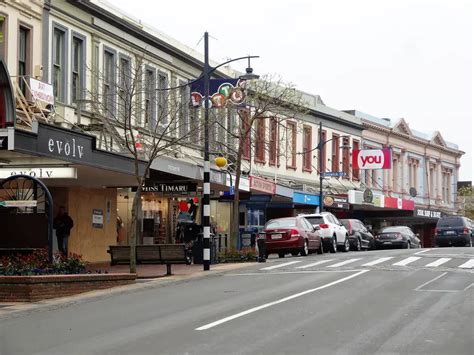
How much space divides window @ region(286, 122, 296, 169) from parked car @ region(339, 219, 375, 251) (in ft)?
28.6

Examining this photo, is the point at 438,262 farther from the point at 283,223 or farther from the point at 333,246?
the point at 333,246

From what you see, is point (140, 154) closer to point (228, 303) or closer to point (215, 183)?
point (215, 183)

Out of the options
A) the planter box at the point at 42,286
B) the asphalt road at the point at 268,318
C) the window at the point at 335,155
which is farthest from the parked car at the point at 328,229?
the window at the point at 335,155

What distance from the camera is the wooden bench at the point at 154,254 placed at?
77.5 feet

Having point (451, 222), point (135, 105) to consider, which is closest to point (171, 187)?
point (135, 105)

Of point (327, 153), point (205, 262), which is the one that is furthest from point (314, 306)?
point (327, 153)

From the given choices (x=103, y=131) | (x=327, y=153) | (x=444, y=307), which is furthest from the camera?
(x=327, y=153)

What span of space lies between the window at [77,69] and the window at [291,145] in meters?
20.1

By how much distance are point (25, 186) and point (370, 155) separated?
34.0 meters

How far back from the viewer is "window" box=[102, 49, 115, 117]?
32.3 metres

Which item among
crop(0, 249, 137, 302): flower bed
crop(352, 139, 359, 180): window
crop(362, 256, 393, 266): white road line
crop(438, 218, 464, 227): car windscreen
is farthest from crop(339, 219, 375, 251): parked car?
crop(0, 249, 137, 302): flower bed

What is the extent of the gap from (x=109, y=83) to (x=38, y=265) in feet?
49.1

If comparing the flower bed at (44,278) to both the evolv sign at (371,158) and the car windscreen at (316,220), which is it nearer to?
the car windscreen at (316,220)

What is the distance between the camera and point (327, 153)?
57.6 metres
